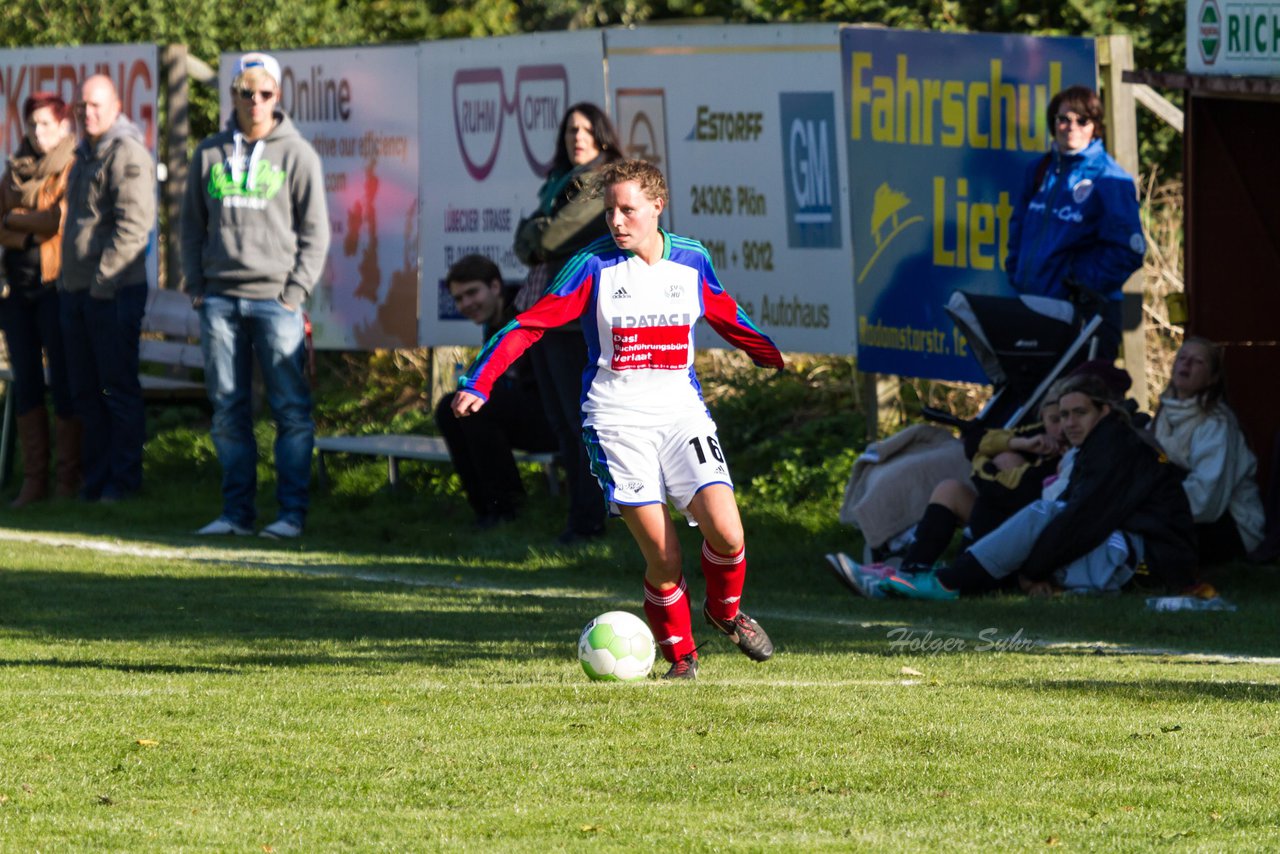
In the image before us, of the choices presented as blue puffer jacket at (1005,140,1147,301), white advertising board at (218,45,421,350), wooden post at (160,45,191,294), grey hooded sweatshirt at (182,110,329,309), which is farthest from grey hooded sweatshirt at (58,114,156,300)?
blue puffer jacket at (1005,140,1147,301)

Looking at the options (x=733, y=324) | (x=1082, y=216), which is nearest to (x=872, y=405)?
(x=1082, y=216)

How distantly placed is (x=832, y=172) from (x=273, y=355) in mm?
3581

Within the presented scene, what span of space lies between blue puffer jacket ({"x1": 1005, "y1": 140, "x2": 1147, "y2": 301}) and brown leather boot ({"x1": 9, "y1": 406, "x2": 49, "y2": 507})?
7725mm

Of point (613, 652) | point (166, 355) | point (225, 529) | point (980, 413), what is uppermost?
point (613, 652)

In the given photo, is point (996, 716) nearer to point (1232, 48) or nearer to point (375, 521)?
point (1232, 48)

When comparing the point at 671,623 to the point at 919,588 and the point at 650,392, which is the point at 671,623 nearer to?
the point at 650,392

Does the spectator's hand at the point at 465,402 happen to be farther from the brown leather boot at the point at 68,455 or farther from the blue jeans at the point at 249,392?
the brown leather boot at the point at 68,455

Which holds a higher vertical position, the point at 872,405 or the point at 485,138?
the point at 485,138

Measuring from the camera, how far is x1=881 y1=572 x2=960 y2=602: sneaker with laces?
1077 cm

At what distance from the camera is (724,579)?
795 centimetres

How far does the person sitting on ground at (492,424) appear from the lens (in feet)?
43.9

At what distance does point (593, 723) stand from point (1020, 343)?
17.6 ft

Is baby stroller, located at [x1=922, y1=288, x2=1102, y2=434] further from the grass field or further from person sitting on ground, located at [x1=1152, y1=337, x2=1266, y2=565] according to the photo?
the grass field

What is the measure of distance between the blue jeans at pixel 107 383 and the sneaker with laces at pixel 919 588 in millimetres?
6437
